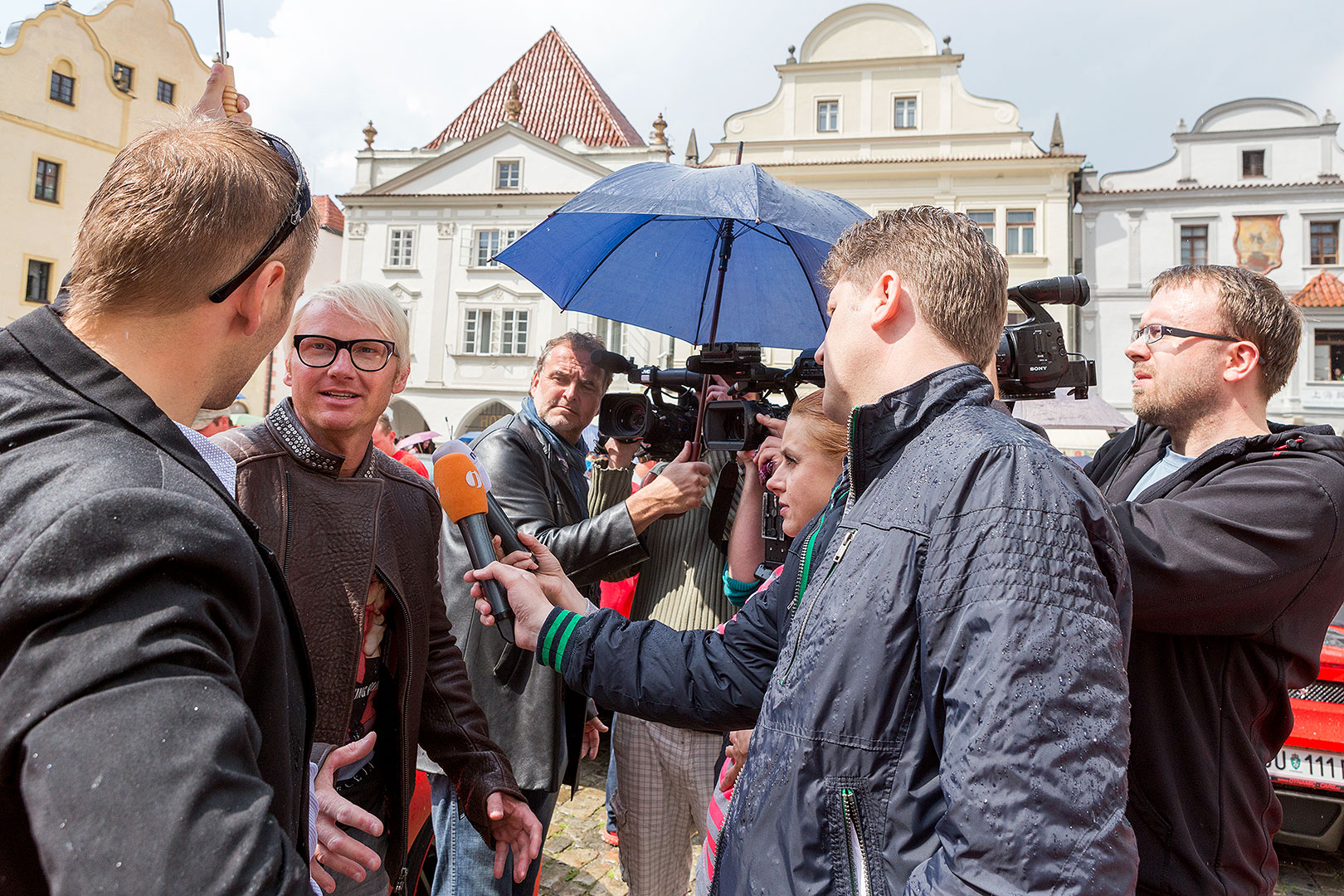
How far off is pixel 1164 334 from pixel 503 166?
2514 cm

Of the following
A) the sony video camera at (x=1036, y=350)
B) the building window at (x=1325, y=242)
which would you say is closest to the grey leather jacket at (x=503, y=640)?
the sony video camera at (x=1036, y=350)

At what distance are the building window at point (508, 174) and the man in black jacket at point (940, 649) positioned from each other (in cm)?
2524

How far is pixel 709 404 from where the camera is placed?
9.18 ft

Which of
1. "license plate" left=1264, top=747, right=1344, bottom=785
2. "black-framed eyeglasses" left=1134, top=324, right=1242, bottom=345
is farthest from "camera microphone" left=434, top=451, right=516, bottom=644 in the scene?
"license plate" left=1264, top=747, right=1344, bottom=785

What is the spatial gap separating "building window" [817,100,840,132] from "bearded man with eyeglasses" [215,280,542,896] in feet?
76.4

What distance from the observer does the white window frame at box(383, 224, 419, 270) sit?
83.4ft

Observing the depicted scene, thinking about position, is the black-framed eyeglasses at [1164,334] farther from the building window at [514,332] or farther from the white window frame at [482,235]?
the white window frame at [482,235]

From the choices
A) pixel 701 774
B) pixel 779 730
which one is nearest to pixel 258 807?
pixel 779 730

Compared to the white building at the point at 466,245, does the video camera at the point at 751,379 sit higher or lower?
lower

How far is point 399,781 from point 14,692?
1.38m

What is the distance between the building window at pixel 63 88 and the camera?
2328 centimetres

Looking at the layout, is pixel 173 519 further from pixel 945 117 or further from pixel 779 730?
pixel 945 117

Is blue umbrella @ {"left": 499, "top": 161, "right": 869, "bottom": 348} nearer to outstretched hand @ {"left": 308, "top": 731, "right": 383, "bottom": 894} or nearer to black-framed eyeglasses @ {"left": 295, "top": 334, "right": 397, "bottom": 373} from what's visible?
black-framed eyeglasses @ {"left": 295, "top": 334, "right": 397, "bottom": 373}

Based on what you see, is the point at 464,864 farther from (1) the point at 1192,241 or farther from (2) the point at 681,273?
(1) the point at 1192,241
